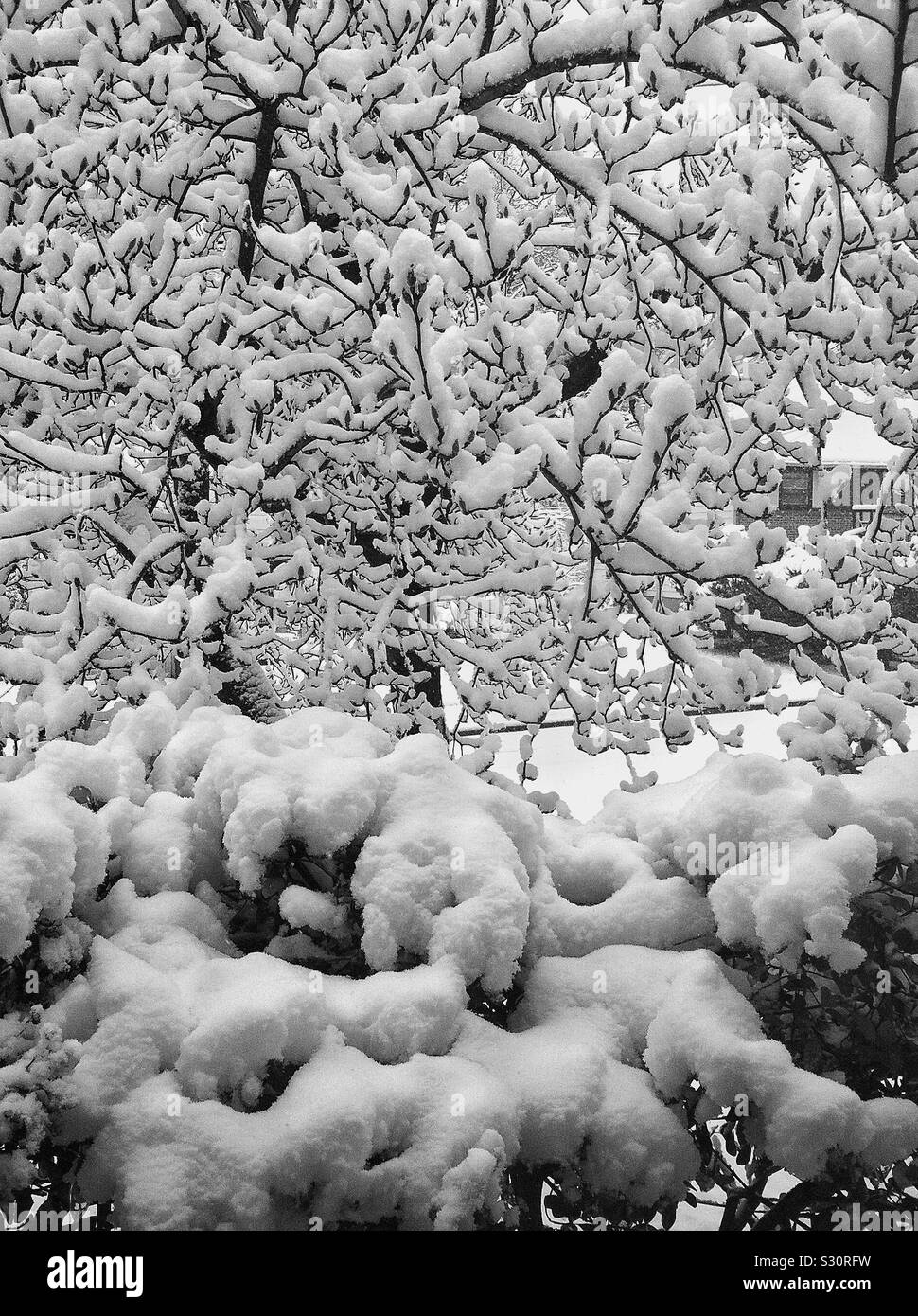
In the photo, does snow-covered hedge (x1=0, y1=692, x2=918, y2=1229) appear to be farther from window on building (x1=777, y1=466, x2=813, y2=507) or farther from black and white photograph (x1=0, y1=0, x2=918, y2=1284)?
window on building (x1=777, y1=466, x2=813, y2=507)

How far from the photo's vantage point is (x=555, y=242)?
485cm

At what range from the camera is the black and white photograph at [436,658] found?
1923mm

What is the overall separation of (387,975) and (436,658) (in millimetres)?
2657

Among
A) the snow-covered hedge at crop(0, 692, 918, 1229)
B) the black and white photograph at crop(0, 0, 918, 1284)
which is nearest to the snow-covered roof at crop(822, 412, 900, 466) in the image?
the black and white photograph at crop(0, 0, 918, 1284)

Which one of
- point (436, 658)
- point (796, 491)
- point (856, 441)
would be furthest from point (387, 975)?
point (856, 441)

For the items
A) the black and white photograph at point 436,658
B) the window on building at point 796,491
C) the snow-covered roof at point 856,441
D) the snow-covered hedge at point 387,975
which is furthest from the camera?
the snow-covered roof at point 856,441

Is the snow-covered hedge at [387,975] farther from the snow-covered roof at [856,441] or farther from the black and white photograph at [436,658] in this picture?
the snow-covered roof at [856,441]

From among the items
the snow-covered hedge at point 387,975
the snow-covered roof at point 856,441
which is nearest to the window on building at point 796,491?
the snow-covered roof at point 856,441

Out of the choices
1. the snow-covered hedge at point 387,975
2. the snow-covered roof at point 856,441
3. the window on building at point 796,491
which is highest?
the snow-covered roof at point 856,441

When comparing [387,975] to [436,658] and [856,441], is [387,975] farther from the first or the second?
[856,441]

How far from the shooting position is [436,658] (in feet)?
15.5

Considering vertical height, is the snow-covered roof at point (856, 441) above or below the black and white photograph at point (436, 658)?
above

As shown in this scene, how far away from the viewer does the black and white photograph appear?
1.92 meters
